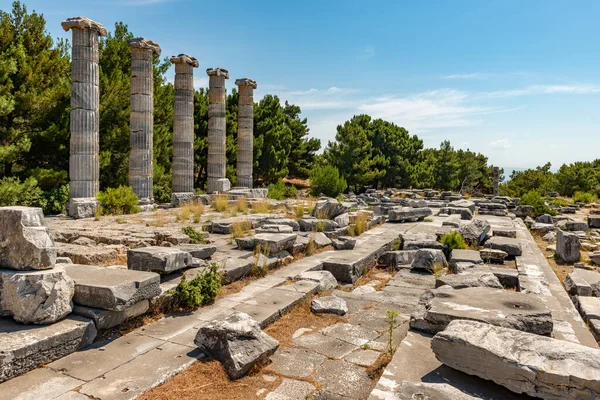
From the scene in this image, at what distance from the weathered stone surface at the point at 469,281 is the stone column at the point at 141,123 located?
1452 cm

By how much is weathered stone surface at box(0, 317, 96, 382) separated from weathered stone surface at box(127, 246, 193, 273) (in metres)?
1.60

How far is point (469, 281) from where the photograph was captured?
6348 mm

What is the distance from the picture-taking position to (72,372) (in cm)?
383

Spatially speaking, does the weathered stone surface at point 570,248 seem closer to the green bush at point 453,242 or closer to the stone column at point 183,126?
the green bush at point 453,242

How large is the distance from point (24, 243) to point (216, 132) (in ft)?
63.8

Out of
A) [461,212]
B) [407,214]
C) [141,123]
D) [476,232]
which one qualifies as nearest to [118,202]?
[141,123]

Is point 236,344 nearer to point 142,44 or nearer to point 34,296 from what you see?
point 34,296

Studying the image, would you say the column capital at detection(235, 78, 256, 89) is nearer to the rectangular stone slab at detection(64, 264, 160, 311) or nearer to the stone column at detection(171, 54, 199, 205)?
the stone column at detection(171, 54, 199, 205)

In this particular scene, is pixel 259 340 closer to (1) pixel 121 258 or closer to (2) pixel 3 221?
(2) pixel 3 221

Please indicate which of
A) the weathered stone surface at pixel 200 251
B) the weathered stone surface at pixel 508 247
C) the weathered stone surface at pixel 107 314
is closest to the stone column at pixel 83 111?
the weathered stone surface at pixel 200 251

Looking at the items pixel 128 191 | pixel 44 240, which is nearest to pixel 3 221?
pixel 44 240

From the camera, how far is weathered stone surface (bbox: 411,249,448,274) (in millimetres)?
8695

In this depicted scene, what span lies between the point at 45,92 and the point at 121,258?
1240cm

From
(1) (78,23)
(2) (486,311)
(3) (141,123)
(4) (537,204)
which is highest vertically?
(1) (78,23)
